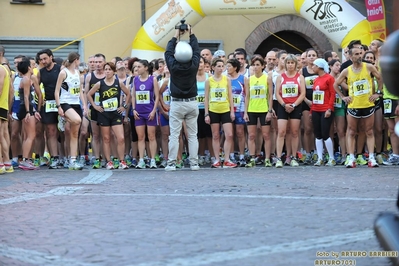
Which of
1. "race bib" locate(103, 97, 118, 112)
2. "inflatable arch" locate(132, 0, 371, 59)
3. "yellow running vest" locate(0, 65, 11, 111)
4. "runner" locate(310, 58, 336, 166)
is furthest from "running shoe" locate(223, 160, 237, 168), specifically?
"inflatable arch" locate(132, 0, 371, 59)

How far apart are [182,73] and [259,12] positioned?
707 centimetres

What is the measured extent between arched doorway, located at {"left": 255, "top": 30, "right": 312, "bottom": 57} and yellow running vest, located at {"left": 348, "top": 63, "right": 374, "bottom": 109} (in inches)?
486

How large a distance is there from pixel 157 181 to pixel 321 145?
13.2 feet

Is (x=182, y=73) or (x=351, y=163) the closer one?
(x=182, y=73)

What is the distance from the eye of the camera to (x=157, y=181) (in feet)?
38.5

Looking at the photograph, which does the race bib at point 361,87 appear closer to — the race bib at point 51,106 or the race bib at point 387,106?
the race bib at point 387,106

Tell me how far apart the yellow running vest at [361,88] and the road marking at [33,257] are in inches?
343

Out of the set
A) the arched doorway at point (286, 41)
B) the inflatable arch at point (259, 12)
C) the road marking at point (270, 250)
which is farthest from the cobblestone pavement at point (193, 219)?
the arched doorway at point (286, 41)

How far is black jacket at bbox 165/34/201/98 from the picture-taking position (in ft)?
45.0

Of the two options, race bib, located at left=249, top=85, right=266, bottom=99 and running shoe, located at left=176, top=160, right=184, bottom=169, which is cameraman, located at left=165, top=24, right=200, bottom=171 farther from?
race bib, located at left=249, top=85, right=266, bottom=99

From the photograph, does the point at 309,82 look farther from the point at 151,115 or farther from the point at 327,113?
the point at 151,115

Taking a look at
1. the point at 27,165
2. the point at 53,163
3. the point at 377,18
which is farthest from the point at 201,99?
the point at 377,18

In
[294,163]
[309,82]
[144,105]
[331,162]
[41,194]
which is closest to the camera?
[41,194]

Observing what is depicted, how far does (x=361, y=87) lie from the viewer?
1403 cm
